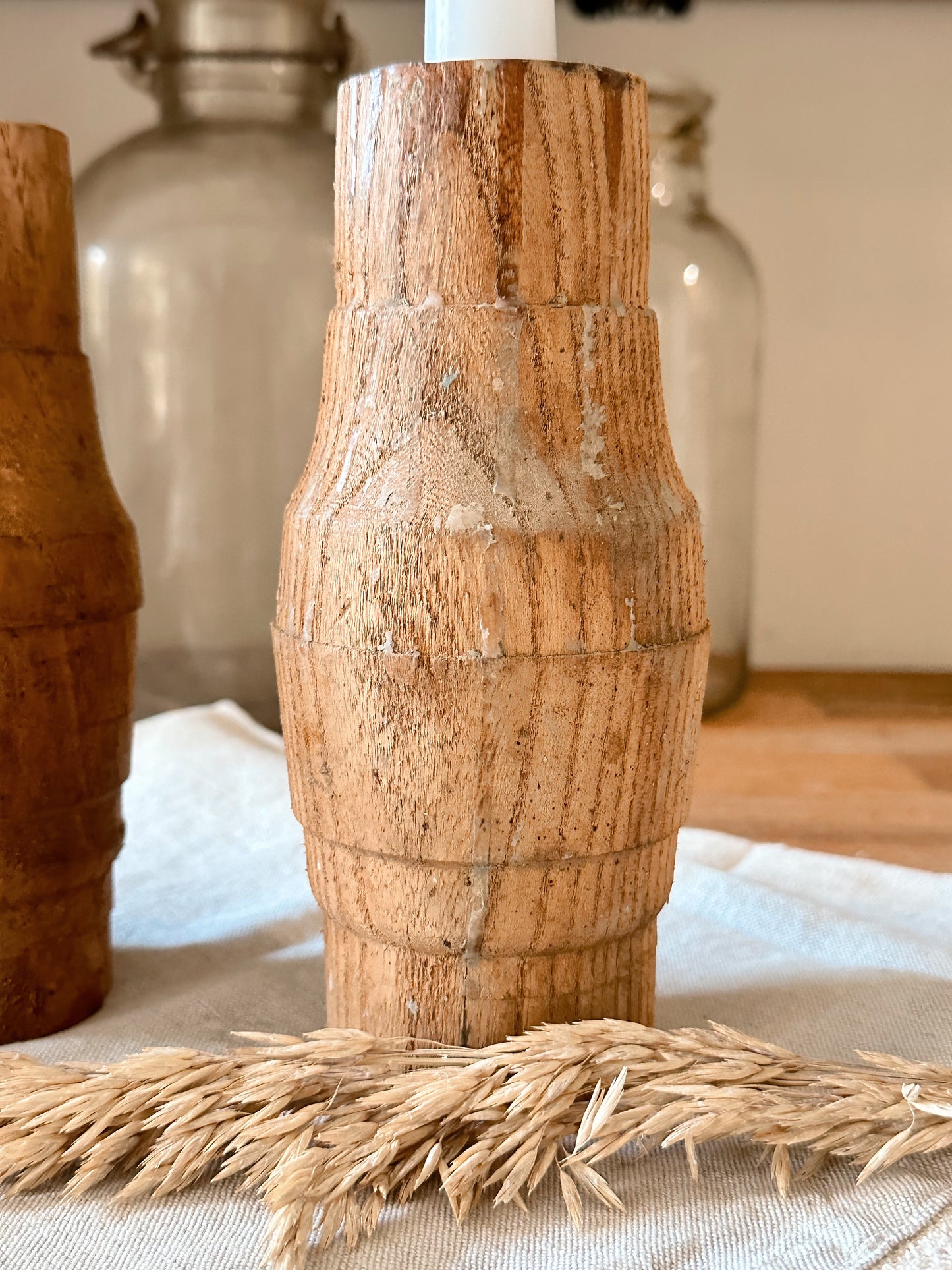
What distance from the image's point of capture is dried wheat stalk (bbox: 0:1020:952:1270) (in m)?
0.31

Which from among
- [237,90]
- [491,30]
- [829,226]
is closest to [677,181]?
[829,226]

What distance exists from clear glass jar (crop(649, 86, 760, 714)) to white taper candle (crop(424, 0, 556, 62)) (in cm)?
47

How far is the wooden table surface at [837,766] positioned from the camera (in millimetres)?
649

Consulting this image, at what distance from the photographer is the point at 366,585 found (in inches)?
12.8

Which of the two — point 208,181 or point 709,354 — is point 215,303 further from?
point 709,354

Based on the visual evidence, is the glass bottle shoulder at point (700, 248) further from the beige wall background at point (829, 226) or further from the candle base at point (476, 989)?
the candle base at point (476, 989)

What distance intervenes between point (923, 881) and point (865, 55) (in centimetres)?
59

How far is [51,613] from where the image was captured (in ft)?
1.28

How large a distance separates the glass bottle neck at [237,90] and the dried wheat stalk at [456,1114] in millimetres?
629

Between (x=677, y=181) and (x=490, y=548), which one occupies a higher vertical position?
(x=677, y=181)

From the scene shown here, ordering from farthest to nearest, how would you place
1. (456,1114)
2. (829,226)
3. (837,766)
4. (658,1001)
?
(829,226), (837,766), (658,1001), (456,1114)

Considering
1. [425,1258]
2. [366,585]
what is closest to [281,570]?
[366,585]

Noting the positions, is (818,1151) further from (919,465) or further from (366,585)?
(919,465)

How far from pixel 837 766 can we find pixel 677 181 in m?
0.36
